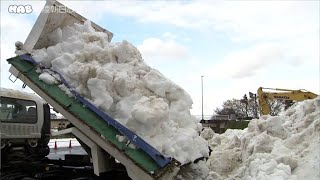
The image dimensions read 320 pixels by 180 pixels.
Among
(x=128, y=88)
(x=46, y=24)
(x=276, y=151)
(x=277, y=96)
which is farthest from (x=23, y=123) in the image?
(x=277, y=96)

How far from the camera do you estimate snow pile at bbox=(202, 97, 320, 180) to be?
16.2ft

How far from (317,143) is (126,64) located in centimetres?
271

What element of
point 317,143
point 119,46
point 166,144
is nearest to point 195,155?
point 166,144

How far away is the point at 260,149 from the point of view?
222 inches

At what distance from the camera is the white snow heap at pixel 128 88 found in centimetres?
521

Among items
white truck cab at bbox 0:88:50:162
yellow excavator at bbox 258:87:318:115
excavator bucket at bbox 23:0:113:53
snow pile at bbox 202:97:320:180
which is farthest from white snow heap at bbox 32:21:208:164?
yellow excavator at bbox 258:87:318:115

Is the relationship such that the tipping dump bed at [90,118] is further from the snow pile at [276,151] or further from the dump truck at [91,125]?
the snow pile at [276,151]

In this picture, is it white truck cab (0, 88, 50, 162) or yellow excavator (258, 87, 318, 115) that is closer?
white truck cab (0, 88, 50, 162)

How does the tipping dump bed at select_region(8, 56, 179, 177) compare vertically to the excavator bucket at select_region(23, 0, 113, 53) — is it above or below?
below

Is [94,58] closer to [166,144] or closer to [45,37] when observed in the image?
[45,37]

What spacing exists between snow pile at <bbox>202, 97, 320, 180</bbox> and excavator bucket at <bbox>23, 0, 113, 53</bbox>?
118 inches

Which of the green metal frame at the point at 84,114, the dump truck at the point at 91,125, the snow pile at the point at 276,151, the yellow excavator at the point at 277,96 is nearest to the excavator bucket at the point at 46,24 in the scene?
→ the dump truck at the point at 91,125

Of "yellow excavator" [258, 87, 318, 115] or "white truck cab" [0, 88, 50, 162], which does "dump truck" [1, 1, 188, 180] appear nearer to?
"white truck cab" [0, 88, 50, 162]

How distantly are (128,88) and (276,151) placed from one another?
2.07 m
